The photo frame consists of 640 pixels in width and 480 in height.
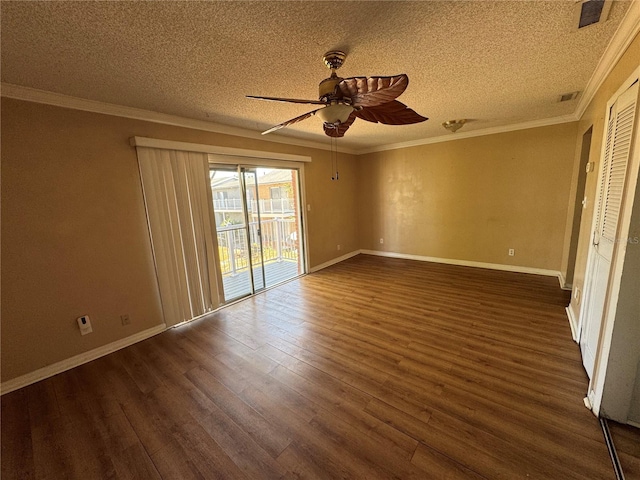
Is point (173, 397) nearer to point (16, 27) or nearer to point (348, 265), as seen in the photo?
point (16, 27)

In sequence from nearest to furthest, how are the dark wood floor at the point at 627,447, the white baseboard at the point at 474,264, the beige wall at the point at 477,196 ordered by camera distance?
the dark wood floor at the point at 627,447, the beige wall at the point at 477,196, the white baseboard at the point at 474,264

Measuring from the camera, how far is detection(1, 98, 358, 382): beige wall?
196cm

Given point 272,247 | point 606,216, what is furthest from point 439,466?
point 272,247

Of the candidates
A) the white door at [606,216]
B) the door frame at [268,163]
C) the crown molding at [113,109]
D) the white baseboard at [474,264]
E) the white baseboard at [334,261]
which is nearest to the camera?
the white door at [606,216]

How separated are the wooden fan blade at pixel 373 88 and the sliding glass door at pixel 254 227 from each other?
236cm

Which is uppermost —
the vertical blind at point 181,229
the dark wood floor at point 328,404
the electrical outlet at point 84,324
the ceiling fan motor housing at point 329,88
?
the ceiling fan motor housing at point 329,88

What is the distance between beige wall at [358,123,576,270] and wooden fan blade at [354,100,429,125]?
10.3 feet

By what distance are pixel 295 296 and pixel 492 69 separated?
3.23 metres

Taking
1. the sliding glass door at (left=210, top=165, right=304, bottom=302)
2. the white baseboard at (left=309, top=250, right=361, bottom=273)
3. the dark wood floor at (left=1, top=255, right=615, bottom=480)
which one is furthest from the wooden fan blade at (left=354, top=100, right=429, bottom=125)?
the white baseboard at (left=309, top=250, right=361, bottom=273)

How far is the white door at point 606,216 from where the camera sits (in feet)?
4.78

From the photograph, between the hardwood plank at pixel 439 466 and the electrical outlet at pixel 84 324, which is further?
the electrical outlet at pixel 84 324

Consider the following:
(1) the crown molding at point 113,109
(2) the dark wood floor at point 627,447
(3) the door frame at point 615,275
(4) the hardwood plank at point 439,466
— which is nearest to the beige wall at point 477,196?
(3) the door frame at point 615,275

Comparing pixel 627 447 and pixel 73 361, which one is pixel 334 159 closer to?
pixel 73 361

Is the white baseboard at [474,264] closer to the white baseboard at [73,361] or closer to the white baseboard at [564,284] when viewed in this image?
the white baseboard at [564,284]
